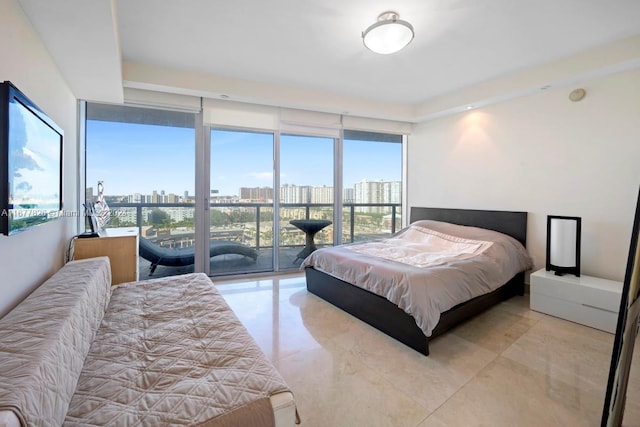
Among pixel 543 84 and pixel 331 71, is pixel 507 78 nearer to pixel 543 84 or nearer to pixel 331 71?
pixel 543 84

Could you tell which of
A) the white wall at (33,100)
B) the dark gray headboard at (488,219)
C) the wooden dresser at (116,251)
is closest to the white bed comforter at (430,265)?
the dark gray headboard at (488,219)

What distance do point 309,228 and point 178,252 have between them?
1928 millimetres

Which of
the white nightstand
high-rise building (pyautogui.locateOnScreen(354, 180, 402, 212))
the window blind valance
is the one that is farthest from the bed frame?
the window blind valance

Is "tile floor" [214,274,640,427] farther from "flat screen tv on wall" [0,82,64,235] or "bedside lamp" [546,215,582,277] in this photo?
"flat screen tv on wall" [0,82,64,235]

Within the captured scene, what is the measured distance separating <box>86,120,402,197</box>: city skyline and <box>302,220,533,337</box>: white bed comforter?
1.51m

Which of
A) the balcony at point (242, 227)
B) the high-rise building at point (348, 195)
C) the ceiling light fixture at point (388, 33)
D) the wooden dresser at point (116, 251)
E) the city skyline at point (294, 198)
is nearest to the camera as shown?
the ceiling light fixture at point (388, 33)

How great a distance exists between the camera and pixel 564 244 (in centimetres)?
299

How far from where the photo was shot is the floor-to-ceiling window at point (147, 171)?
11.5 ft

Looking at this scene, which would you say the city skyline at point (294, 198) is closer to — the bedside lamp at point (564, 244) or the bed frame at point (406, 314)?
the bed frame at point (406, 314)

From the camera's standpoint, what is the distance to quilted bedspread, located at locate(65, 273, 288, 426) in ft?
3.23

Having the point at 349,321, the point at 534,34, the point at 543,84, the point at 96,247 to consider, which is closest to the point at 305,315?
the point at 349,321

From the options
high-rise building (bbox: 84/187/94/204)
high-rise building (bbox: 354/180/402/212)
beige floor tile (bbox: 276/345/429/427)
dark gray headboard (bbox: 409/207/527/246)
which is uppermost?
high-rise building (bbox: 354/180/402/212)

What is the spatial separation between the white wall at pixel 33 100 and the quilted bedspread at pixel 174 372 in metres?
0.49

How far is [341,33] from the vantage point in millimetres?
2531
